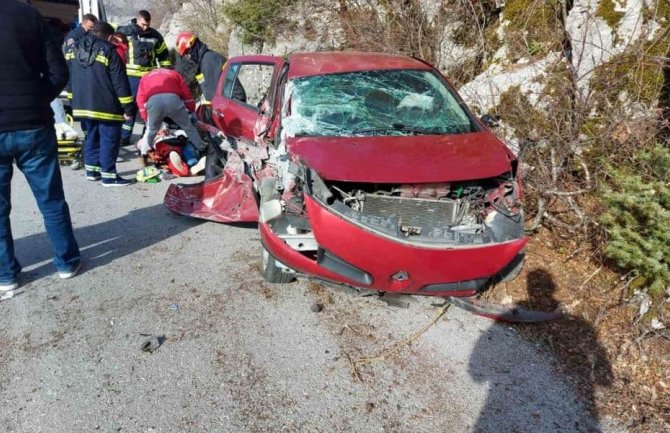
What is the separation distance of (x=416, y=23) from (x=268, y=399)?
7.24 m

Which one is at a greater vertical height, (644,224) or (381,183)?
(381,183)

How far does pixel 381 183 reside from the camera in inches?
112

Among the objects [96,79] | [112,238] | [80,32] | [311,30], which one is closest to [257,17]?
[311,30]

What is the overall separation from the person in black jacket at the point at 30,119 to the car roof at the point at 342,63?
181cm

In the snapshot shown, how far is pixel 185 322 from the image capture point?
3.03 metres

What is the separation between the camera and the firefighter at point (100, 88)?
5145mm

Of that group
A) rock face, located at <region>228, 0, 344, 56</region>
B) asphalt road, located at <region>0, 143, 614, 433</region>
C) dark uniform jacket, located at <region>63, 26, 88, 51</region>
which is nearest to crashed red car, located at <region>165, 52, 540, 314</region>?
asphalt road, located at <region>0, 143, 614, 433</region>

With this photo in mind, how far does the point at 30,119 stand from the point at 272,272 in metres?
1.94

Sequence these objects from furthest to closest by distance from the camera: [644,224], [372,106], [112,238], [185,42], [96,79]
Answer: [185,42]
[96,79]
[112,238]
[372,106]
[644,224]

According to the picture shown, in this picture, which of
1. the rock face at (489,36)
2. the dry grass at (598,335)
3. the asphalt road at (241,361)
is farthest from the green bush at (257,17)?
the dry grass at (598,335)

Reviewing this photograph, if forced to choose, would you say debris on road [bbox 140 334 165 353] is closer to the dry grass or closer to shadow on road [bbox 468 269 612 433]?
shadow on road [bbox 468 269 612 433]

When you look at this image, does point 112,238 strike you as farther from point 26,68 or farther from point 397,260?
point 397,260

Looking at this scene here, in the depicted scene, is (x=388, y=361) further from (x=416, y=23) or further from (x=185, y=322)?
(x=416, y=23)

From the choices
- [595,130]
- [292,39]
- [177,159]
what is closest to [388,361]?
[595,130]
